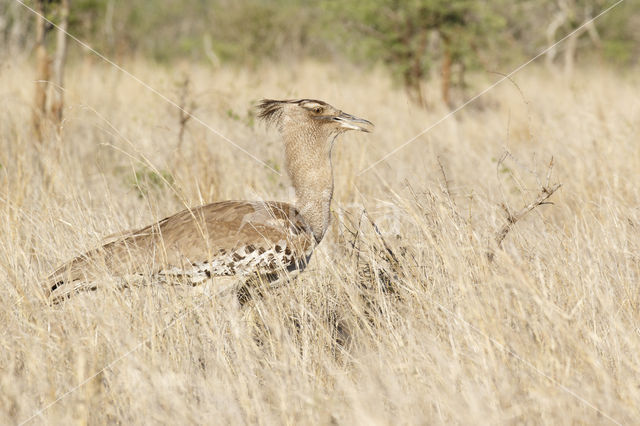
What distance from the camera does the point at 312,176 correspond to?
335cm

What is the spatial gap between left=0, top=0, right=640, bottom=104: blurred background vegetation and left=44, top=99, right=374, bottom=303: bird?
369 cm

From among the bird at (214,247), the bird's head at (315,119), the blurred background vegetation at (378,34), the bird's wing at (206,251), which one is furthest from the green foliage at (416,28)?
the bird's wing at (206,251)

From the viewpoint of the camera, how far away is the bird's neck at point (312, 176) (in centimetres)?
329

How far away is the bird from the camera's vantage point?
298 centimetres

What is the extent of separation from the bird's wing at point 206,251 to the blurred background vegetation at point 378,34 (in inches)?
146

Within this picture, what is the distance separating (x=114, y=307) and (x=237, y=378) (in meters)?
0.62

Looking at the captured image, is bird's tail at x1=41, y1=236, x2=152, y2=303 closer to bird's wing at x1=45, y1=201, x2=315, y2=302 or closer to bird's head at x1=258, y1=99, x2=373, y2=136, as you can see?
bird's wing at x1=45, y1=201, x2=315, y2=302

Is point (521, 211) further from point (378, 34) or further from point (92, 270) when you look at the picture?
point (378, 34)

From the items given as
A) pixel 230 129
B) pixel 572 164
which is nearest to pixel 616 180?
pixel 572 164

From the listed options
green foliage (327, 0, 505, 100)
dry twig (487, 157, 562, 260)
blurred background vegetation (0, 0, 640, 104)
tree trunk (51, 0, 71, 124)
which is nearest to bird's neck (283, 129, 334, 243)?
dry twig (487, 157, 562, 260)

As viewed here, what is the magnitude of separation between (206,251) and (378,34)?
23.8 feet

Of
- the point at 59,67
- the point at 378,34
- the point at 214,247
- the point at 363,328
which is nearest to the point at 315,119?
the point at 214,247

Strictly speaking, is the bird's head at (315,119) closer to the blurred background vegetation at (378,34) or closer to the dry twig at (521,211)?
the dry twig at (521,211)

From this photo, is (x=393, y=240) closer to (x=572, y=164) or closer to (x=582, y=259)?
(x=582, y=259)
